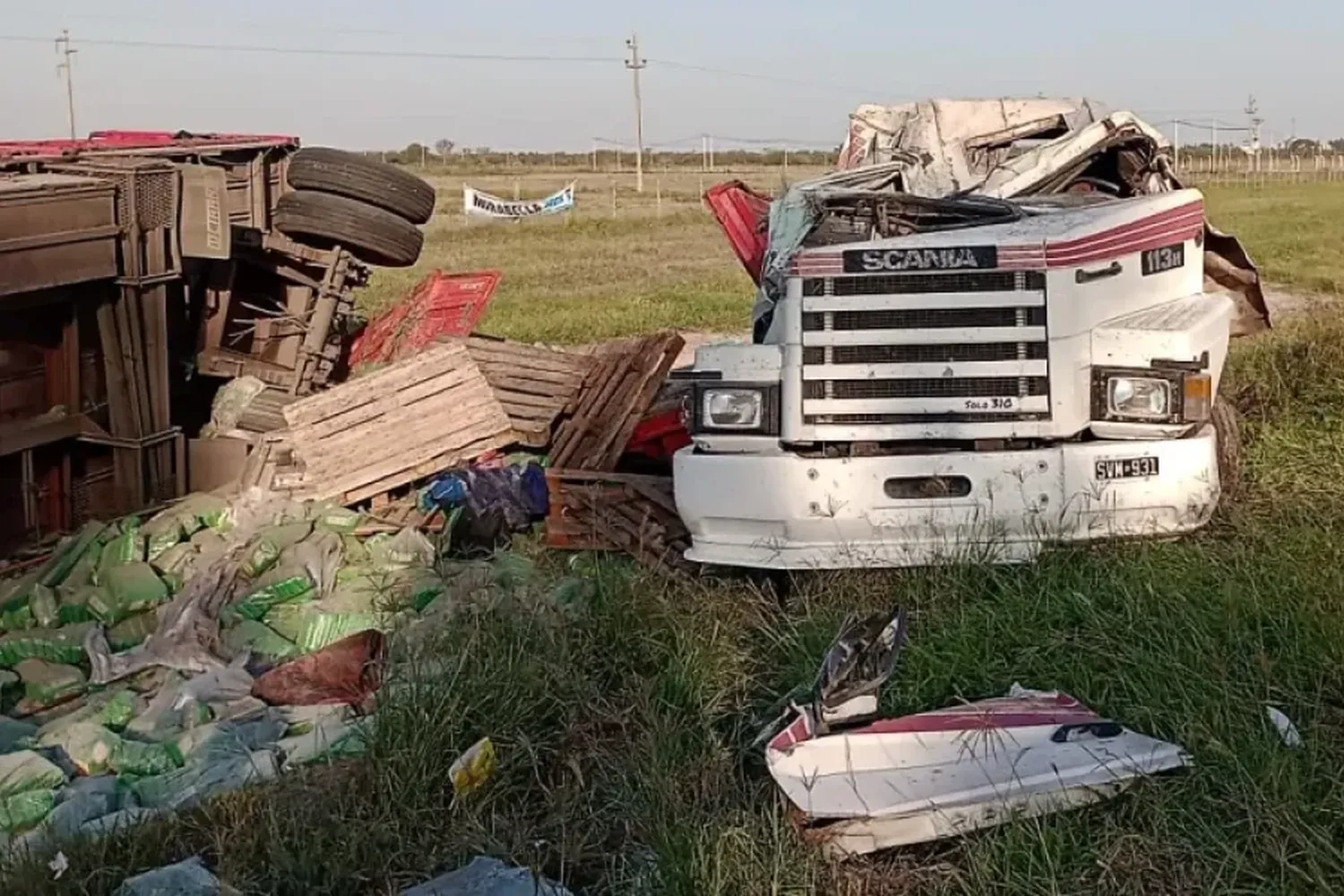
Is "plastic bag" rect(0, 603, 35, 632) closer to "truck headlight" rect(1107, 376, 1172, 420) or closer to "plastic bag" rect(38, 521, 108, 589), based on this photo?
"plastic bag" rect(38, 521, 108, 589)

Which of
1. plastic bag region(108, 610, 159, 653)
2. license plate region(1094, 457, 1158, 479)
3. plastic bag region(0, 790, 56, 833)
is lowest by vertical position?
plastic bag region(108, 610, 159, 653)

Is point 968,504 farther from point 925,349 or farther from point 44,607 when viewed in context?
point 44,607

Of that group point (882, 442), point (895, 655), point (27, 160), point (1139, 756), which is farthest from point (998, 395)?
point (27, 160)

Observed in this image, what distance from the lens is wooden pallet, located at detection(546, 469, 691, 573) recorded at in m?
7.09

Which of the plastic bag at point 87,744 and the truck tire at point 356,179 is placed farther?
the truck tire at point 356,179

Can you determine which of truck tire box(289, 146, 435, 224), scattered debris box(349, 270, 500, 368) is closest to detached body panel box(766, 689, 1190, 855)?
scattered debris box(349, 270, 500, 368)

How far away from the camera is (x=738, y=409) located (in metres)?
6.00

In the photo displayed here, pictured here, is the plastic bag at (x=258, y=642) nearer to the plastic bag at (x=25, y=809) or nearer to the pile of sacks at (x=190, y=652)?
the pile of sacks at (x=190, y=652)

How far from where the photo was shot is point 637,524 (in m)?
7.27

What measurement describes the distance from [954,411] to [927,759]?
196cm

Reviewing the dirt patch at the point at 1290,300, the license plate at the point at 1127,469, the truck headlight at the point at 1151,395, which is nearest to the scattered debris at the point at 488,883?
the license plate at the point at 1127,469

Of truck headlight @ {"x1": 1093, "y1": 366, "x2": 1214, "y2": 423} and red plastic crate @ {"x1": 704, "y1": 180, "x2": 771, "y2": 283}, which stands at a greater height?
red plastic crate @ {"x1": 704, "y1": 180, "x2": 771, "y2": 283}

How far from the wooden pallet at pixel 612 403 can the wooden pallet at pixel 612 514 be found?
33cm

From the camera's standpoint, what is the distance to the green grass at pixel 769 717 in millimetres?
3709
